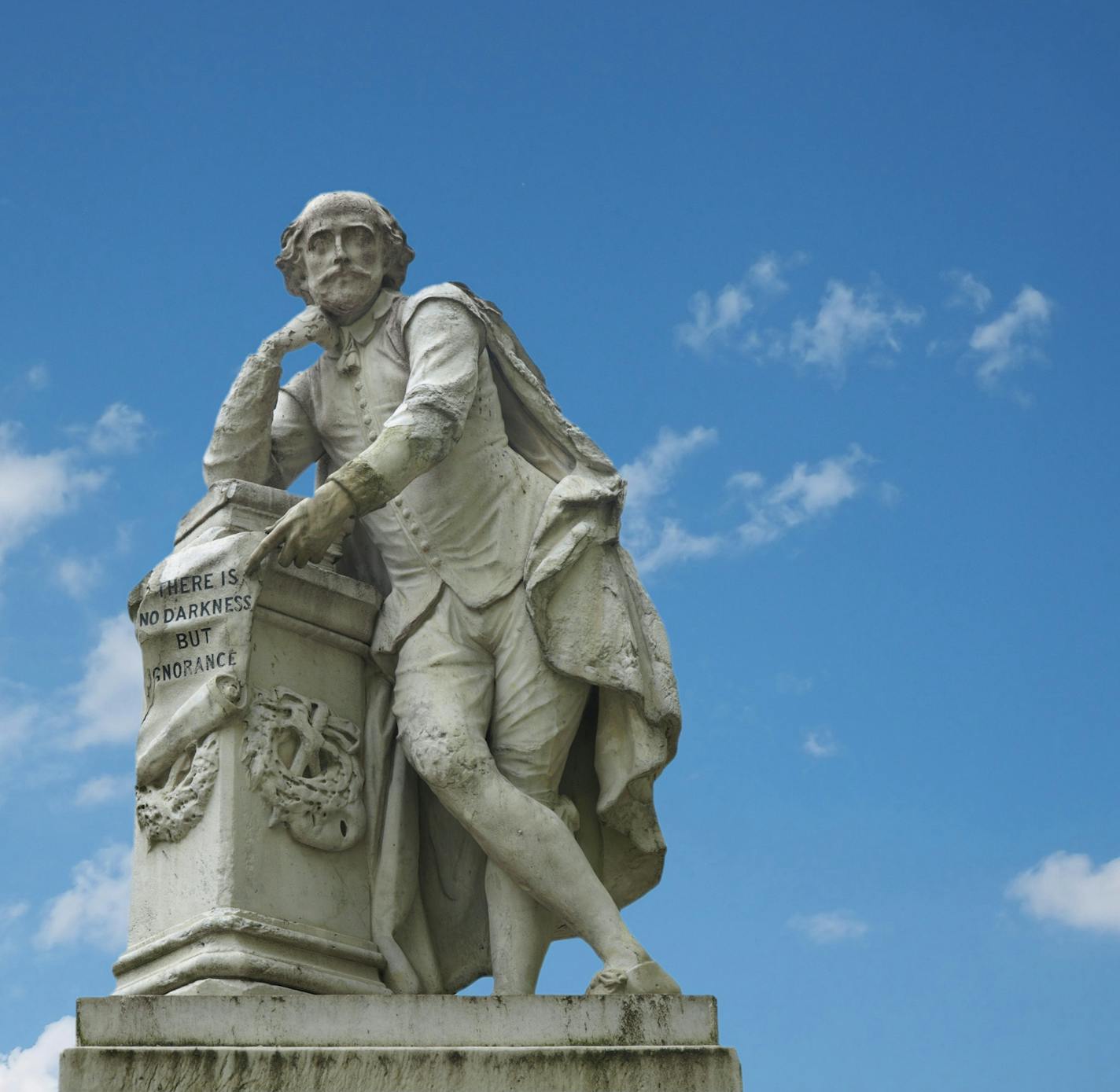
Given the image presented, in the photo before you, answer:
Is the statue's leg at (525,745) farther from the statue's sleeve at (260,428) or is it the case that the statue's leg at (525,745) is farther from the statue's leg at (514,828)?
the statue's sleeve at (260,428)

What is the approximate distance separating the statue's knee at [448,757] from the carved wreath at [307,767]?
35 cm

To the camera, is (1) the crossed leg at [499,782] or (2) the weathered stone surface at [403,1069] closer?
(2) the weathered stone surface at [403,1069]

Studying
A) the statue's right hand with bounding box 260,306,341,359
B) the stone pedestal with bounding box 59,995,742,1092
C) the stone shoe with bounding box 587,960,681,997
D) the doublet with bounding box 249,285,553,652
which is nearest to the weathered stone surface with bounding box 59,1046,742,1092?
the stone pedestal with bounding box 59,995,742,1092

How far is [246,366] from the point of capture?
8680mm

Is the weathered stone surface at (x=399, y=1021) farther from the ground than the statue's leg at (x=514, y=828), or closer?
closer

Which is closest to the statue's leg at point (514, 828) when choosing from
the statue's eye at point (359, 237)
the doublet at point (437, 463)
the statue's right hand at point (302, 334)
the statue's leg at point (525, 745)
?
the statue's leg at point (525, 745)

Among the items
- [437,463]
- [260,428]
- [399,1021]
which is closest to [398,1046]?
[399,1021]

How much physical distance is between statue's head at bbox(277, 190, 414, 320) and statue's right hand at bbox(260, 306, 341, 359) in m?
0.06

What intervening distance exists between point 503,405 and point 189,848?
2.42 metres

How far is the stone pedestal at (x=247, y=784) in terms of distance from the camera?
299 inches

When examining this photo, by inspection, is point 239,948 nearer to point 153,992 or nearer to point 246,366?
point 153,992

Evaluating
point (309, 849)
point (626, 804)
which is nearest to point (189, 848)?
point (309, 849)

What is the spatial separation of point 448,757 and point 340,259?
2281 millimetres

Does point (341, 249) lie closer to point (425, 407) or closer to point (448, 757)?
point (425, 407)
